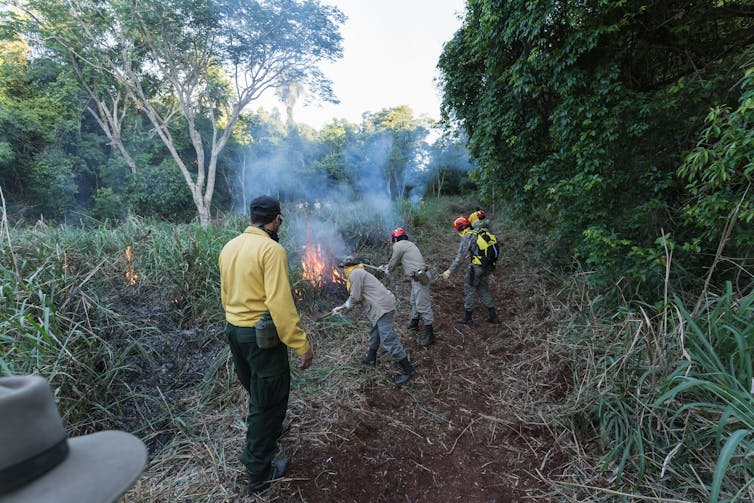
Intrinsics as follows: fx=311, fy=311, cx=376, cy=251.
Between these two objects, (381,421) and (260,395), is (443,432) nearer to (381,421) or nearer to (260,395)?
(381,421)

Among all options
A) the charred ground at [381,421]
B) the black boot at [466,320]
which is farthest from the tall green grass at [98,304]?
the black boot at [466,320]

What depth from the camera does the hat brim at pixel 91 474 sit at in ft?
2.34

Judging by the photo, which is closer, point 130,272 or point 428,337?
point 130,272

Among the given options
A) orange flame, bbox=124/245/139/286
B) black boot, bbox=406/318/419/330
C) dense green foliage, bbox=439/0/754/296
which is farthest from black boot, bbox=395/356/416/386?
orange flame, bbox=124/245/139/286

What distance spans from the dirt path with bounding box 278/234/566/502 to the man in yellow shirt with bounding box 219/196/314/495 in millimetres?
445

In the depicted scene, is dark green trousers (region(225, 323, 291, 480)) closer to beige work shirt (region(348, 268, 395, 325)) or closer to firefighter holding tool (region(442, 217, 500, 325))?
beige work shirt (region(348, 268, 395, 325))

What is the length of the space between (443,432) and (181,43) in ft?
47.0

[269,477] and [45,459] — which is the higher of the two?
[45,459]

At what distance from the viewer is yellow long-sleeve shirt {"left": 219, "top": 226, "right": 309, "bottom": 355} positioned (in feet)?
6.67

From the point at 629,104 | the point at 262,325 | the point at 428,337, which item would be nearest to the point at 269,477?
the point at 262,325

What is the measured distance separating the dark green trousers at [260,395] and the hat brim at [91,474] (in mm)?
1179

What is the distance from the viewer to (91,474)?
0.81 meters

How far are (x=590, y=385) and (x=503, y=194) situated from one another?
3610 millimetres

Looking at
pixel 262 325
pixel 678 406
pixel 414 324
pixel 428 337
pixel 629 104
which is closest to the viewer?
pixel 262 325
